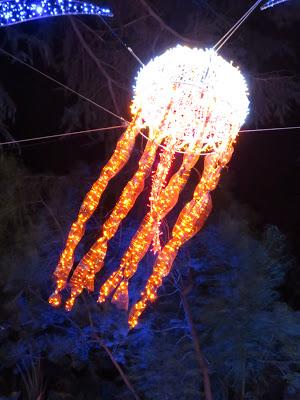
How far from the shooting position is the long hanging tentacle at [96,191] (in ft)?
14.1

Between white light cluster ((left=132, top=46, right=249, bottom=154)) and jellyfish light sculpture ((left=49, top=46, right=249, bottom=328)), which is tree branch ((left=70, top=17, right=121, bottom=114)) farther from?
white light cluster ((left=132, top=46, right=249, bottom=154))

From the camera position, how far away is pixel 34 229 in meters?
9.29

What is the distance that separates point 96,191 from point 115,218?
285mm

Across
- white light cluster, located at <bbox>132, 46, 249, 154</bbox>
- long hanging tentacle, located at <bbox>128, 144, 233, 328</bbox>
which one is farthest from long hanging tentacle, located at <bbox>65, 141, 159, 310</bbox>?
long hanging tentacle, located at <bbox>128, 144, 233, 328</bbox>

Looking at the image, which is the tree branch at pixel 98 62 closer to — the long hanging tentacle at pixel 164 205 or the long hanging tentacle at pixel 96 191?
the long hanging tentacle at pixel 96 191

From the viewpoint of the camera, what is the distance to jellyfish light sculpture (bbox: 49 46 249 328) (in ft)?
12.5

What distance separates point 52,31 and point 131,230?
3.72 m

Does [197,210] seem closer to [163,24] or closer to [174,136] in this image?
[174,136]

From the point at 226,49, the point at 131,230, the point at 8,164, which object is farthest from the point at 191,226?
the point at 8,164

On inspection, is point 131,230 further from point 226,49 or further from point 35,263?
point 226,49

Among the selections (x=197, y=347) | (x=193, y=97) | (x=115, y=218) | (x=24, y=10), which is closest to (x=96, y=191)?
(x=115, y=218)

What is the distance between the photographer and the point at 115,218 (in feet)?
14.5

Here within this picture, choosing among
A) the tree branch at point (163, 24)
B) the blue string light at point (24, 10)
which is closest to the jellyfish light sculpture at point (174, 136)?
the blue string light at point (24, 10)

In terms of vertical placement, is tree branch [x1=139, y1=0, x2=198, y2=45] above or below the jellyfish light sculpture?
above
